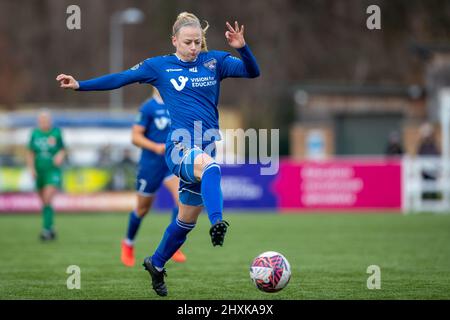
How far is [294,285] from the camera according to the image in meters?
9.38

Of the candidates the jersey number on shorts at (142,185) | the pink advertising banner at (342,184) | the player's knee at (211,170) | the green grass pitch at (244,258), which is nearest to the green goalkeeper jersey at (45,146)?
the green grass pitch at (244,258)

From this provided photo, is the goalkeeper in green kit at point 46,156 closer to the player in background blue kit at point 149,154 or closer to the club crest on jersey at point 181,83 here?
the player in background blue kit at point 149,154

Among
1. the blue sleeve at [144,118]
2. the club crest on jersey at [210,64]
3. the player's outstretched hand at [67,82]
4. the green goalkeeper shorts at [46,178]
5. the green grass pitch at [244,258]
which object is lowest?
the green grass pitch at [244,258]

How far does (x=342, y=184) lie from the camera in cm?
2425

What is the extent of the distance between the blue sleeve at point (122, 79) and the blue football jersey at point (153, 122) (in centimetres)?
387

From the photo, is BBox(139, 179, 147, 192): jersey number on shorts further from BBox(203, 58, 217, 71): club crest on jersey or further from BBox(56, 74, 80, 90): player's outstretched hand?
BBox(56, 74, 80, 90): player's outstretched hand

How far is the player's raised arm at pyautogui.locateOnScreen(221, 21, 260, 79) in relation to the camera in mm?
8531

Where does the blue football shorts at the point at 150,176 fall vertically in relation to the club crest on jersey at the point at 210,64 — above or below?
below

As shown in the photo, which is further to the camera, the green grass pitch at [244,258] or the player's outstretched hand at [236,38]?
the green grass pitch at [244,258]

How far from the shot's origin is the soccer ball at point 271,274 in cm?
829
